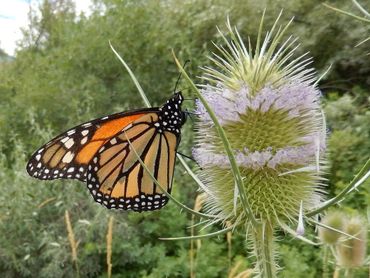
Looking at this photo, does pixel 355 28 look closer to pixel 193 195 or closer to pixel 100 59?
pixel 193 195

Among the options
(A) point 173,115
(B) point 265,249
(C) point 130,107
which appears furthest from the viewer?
(C) point 130,107

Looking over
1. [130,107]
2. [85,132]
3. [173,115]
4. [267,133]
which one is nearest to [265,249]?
[267,133]

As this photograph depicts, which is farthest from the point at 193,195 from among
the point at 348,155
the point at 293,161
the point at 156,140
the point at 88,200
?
the point at 293,161

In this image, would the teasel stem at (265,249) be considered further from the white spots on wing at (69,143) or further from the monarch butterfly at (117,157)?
the white spots on wing at (69,143)

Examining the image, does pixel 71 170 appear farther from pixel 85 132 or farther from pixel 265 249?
pixel 265 249

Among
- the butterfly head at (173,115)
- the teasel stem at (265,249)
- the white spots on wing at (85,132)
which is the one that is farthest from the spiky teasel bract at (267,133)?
the white spots on wing at (85,132)
